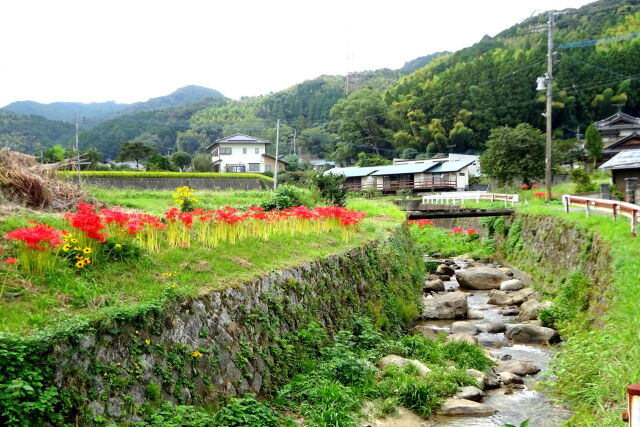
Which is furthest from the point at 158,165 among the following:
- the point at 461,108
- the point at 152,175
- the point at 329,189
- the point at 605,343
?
the point at 461,108

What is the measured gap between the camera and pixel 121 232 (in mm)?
8414

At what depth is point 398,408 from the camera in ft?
29.9

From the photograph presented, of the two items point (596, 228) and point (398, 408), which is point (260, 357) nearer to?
point (398, 408)

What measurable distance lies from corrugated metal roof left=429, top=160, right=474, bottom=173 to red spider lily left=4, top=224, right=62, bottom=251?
54341mm

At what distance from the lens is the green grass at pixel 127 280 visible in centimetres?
576

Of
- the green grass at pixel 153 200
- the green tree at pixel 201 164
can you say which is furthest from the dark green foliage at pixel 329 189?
the green tree at pixel 201 164

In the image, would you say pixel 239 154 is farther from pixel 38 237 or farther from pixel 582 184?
pixel 38 237

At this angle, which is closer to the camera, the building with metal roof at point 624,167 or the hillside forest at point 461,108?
the building with metal roof at point 624,167

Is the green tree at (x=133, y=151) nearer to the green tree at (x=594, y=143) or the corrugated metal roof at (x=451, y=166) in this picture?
the corrugated metal roof at (x=451, y=166)

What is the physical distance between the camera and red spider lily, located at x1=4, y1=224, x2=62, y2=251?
21.0 ft

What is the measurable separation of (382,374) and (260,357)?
3220 millimetres

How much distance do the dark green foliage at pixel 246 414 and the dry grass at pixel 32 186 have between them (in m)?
7.60

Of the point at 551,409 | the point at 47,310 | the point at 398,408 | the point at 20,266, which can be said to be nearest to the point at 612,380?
the point at 551,409

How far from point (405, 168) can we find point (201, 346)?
55972mm
